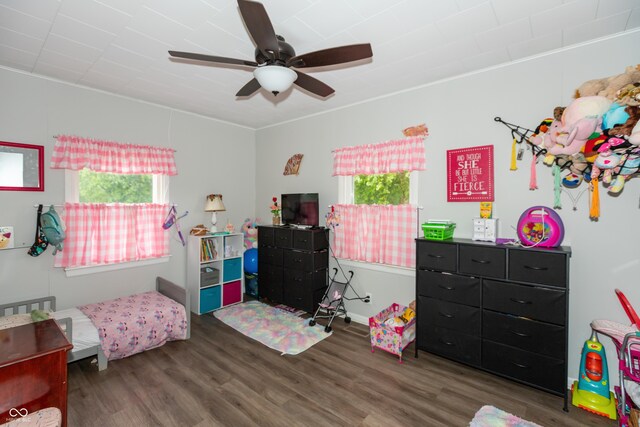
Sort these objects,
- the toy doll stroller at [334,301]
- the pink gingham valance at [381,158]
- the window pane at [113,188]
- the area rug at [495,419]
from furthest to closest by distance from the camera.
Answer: the toy doll stroller at [334,301], the window pane at [113,188], the pink gingham valance at [381,158], the area rug at [495,419]

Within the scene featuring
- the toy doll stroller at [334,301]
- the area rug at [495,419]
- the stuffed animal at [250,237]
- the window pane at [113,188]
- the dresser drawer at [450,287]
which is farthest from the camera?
the stuffed animal at [250,237]

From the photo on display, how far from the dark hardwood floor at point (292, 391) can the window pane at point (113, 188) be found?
1.85 m

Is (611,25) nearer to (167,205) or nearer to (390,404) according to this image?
(390,404)

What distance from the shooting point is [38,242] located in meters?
3.03

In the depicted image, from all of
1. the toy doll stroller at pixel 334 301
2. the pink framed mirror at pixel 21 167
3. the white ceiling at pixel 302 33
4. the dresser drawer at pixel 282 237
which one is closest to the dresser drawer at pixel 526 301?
the toy doll stroller at pixel 334 301

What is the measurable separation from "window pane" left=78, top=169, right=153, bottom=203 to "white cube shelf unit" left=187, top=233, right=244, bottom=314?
0.89 m

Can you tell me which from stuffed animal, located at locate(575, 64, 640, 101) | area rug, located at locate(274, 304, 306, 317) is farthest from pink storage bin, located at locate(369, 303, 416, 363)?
stuffed animal, located at locate(575, 64, 640, 101)

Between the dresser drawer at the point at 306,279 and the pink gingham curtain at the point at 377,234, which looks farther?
the dresser drawer at the point at 306,279

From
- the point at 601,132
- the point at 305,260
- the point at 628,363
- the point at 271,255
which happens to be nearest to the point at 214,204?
the point at 271,255

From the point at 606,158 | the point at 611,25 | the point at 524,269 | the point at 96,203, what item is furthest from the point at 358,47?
the point at 96,203

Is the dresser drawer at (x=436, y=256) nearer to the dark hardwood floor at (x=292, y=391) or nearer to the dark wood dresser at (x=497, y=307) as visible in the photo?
the dark wood dresser at (x=497, y=307)

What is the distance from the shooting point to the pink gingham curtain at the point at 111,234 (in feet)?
10.8

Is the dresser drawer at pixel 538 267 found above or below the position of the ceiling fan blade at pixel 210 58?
below

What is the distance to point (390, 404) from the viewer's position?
2.32 metres
